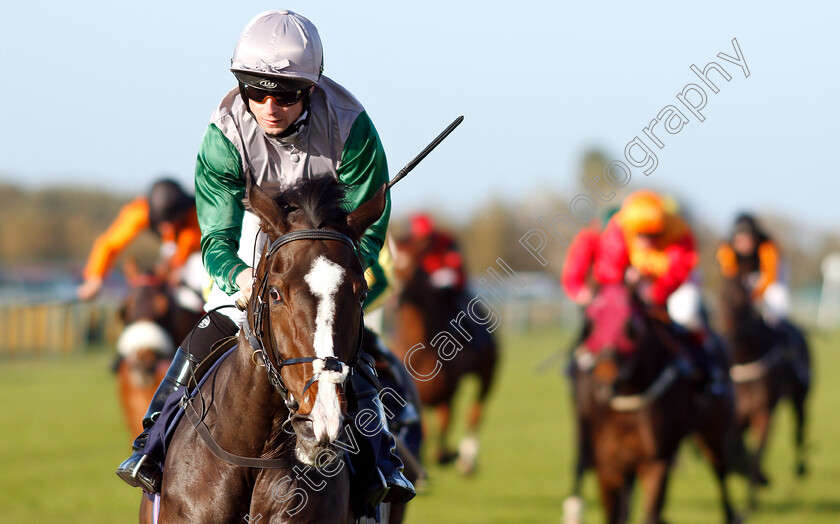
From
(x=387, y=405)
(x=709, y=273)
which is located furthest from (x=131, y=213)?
(x=709, y=273)

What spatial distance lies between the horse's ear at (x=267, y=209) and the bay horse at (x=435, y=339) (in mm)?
8422

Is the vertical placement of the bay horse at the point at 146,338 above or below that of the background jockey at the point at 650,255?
below

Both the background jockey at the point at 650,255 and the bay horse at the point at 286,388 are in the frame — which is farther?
the background jockey at the point at 650,255

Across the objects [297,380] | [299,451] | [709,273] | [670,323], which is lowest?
[709,273]

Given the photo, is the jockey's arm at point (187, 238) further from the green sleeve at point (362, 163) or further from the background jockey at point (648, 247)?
the green sleeve at point (362, 163)

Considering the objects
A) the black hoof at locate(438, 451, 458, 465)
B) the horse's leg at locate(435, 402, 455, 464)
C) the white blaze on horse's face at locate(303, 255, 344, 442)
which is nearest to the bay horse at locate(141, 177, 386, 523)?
the white blaze on horse's face at locate(303, 255, 344, 442)

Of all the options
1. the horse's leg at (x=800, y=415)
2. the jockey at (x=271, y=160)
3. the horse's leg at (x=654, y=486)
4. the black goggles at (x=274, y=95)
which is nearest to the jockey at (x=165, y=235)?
the horse's leg at (x=654, y=486)

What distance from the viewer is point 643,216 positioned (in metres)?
8.46

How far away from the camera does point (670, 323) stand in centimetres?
836

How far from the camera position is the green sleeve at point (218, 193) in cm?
361

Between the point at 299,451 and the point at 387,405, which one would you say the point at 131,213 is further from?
the point at 299,451

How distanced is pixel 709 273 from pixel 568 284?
1255 inches

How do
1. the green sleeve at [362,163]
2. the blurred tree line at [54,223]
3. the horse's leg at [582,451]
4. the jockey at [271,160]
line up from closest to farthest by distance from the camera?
the jockey at [271,160] → the green sleeve at [362,163] → the horse's leg at [582,451] → the blurred tree line at [54,223]

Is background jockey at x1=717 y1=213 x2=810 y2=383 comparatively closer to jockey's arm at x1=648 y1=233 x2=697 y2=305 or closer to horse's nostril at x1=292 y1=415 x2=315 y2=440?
jockey's arm at x1=648 y1=233 x2=697 y2=305
